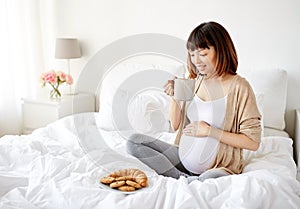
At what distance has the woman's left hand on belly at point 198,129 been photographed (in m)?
1.42

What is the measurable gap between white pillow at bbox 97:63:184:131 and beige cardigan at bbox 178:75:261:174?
61cm

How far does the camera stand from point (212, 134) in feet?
4.61

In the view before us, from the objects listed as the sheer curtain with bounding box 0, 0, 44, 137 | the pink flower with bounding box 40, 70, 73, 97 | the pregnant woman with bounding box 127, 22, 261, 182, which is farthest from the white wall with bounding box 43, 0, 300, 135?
the pregnant woman with bounding box 127, 22, 261, 182

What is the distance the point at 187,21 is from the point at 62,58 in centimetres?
111

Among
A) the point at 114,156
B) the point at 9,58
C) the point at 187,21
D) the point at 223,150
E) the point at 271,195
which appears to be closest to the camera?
the point at 271,195

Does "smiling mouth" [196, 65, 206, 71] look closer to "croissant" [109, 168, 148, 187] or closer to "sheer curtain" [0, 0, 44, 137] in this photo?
"croissant" [109, 168, 148, 187]

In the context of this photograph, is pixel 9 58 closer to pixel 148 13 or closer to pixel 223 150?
pixel 148 13

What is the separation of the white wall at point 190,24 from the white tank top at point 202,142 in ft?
3.53

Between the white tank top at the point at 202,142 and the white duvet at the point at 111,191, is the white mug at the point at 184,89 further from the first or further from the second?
the white duvet at the point at 111,191

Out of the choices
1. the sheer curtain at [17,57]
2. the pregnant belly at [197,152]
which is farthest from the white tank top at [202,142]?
the sheer curtain at [17,57]

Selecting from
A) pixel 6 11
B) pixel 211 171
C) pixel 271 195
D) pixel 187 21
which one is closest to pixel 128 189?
pixel 211 171

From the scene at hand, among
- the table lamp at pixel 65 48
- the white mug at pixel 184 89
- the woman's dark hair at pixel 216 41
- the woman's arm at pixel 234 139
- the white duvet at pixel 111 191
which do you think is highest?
the woman's dark hair at pixel 216 41

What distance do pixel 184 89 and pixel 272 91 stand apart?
102 centimetres

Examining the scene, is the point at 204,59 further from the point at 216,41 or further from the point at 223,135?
the point at 223,135
